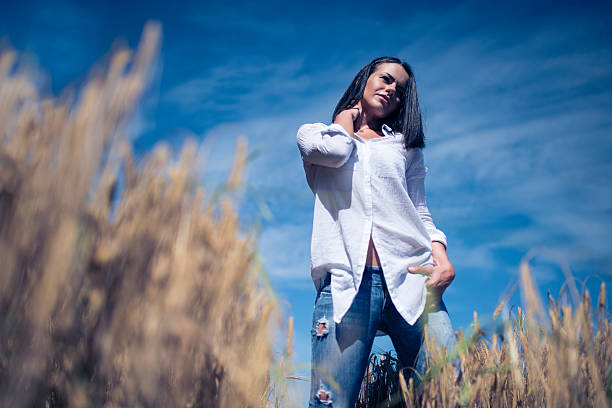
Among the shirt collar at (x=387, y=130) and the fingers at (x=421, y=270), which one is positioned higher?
the shirt collar at (x=387, y=130)

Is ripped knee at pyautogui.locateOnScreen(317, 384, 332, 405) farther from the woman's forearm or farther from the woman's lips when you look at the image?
the woman's lips

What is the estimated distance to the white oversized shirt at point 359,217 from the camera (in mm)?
1591

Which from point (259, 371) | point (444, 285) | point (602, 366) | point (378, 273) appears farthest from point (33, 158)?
point (602, 366)

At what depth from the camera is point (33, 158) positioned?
0.73 meters

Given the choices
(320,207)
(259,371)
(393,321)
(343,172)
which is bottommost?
(259,371)

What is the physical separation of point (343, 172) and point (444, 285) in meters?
0.59

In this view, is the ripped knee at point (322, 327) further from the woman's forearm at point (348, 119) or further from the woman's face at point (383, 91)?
the woman's face at point (383, 91)

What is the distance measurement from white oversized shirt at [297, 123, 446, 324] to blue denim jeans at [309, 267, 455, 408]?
4cm

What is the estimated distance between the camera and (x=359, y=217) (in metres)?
A: 1.69

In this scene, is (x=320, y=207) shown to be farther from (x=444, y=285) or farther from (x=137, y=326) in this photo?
(x=137, y=326)

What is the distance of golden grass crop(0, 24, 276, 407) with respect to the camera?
26.5 inches

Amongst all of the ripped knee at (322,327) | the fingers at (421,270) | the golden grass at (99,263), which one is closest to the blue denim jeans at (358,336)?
the ripped knee at (322,327)

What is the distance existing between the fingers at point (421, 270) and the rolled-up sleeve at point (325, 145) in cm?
49

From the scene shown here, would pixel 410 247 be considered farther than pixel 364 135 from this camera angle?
No
